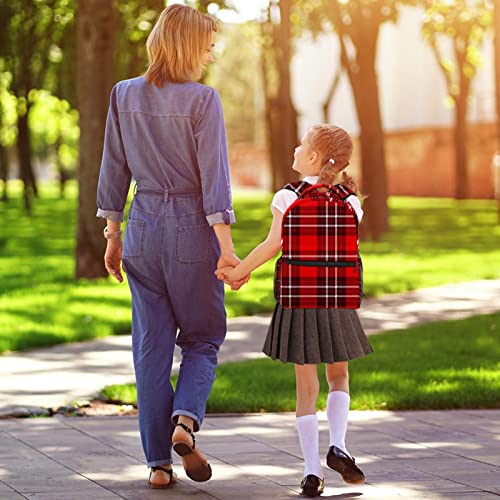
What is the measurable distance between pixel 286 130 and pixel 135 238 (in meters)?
16.7

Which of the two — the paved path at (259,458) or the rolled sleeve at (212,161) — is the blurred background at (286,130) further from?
the rolled sleeve at (212,161)

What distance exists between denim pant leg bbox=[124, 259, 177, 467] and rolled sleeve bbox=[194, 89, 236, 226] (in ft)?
1.34

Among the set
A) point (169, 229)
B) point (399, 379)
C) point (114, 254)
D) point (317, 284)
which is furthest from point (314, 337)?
point (399, 379)

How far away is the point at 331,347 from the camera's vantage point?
5.20 meters

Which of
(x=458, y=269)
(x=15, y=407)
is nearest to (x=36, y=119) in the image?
(x=458, y=269)

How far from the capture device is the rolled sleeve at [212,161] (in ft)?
16.9

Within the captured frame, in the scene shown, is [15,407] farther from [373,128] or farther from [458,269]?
[373,128]

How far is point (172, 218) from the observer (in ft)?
17.2

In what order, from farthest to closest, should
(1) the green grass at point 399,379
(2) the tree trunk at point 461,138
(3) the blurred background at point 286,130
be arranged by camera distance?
(2) the tree trunk at point 461,138
(3) the blurred background at point 286,130
(1) the green grass at point 399,379

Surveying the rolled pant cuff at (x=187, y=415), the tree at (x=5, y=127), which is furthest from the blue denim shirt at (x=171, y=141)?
the tree at (x=5, y=127)

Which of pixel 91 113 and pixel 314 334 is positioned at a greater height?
pixel 91 113

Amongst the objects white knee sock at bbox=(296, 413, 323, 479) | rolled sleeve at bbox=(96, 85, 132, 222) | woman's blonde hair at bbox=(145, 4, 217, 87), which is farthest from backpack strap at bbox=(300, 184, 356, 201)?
white knee sock at bbox=(296, 413, 323, 479)

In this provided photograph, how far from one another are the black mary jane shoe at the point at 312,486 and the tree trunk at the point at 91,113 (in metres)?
10.8

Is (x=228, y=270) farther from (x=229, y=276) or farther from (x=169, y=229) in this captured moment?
(x=169, y=229)
